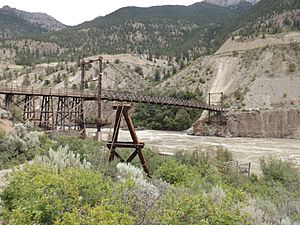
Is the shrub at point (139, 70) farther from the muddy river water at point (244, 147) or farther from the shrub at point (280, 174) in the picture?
the shrub at point (280, 174)

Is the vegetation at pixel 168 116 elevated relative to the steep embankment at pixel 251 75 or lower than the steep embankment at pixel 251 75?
lower

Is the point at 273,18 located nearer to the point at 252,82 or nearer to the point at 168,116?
the point at 252,82

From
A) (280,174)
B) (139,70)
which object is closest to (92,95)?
(280,174)

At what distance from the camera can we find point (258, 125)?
6656 cm

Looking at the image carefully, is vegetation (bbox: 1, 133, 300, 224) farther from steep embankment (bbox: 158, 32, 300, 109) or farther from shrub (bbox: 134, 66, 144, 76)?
shrub (bbox: 134, 66, 144, 76)

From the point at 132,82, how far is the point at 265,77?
42.8 m

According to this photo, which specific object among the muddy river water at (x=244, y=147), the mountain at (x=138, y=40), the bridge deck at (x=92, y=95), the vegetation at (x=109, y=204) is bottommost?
the muddy river water at (x=244, y=147)

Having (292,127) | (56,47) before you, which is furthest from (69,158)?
(56,47)

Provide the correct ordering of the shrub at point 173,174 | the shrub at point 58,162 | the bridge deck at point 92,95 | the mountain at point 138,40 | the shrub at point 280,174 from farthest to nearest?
1. the mountain at point 138,40
2. the bridge deck at point 92,95
3. the shrub at point 280,174
4. the shrub at point 173,174
5. the shrub at point 58,162

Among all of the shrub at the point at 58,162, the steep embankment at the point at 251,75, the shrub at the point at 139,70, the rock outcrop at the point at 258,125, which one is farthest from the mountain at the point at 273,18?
the shrub at the point at 58,162

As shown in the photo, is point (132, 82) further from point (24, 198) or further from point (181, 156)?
point (24, 198)

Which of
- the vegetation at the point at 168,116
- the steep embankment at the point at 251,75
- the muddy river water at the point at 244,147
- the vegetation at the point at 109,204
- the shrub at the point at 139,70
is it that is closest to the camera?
the vegetation at the point at 109,204

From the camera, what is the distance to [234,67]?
8938 centimetres

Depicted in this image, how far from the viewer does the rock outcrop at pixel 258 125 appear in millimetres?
64688
